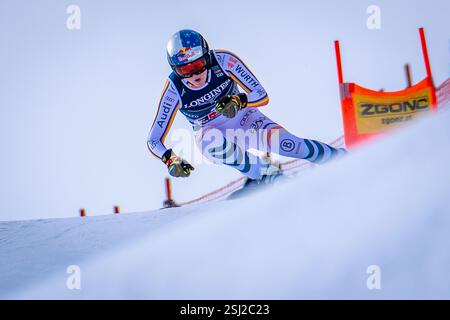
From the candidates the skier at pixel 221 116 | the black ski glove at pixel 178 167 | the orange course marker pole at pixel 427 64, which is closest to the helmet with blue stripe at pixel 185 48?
the skier at pixel 221 116

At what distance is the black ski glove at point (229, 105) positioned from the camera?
418 centimetres

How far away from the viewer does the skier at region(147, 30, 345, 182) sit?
14.3ft

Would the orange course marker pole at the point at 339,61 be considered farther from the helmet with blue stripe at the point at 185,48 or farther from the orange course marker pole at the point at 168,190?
the orange course marker pole at the point at 168,190

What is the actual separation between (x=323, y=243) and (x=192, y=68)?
2977 mm

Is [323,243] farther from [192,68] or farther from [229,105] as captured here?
[192,68]

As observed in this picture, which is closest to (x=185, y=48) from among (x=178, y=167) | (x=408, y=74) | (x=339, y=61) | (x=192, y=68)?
(x=192, y=68)

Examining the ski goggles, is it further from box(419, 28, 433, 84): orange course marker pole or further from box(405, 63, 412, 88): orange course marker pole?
box(405, 63, 412, 88): orange course marker pole

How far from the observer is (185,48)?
4250 millimetres

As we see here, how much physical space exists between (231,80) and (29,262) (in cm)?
235

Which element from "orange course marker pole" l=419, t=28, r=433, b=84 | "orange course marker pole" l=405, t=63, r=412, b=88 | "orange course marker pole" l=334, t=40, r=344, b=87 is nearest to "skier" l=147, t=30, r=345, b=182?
"orange course marker pole" l=334, t=40, r=344, b=87

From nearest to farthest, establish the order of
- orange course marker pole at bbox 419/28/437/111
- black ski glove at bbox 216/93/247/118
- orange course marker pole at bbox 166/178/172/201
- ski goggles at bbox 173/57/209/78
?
black ski glove at bbox 216/93/247/118 < ski goggles at bbox 173/57/209/78 < orange course marker pole at bbox 419/28/437/111 < orange course marker pole at bbox 166/178/172/201

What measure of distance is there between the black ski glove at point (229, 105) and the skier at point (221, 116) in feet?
0.11

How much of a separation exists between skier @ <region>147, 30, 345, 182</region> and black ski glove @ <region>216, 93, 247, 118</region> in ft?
0.11
